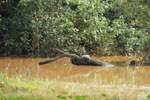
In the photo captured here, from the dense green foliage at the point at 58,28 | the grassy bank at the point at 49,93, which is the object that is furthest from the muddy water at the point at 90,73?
the dense green foliage at the point at 58,28

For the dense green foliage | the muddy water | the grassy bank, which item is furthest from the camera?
the dense green foliage

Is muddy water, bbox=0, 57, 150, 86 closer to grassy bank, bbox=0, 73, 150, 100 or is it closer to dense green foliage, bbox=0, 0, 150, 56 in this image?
grassy bank, bbox=0, 73, 150, 100

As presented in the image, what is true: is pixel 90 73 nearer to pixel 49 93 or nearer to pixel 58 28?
pixel 49 93

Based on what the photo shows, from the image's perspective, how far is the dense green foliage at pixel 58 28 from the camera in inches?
785

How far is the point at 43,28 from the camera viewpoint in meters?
20.3

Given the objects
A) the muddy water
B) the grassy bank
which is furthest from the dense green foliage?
the grassy bank

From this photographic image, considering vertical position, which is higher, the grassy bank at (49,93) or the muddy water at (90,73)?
the grassy bank at (49,93)

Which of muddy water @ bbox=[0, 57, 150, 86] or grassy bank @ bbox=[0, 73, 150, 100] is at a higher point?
grassy bank @ bbox=[0, 73, 150, 100]

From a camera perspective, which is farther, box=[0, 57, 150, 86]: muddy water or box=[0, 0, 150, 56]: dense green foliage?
box=[0, 0, 150, 56]: dense green foliage

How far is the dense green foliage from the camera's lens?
19.9 meters

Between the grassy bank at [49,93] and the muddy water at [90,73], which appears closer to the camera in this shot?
the grassy bank at [49,93]

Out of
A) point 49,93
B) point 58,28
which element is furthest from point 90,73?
point 58,28

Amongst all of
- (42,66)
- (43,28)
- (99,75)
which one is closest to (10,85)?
(99,75)

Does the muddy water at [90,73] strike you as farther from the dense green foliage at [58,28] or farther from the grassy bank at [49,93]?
the dense green foliage at [58,28]
